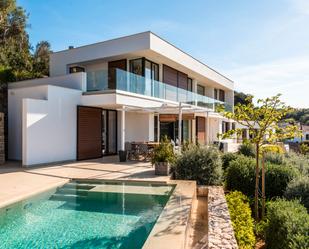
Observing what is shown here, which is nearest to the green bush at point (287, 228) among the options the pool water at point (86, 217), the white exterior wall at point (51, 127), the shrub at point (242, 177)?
the pool water at point (86, 217)

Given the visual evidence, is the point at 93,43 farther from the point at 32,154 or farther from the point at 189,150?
the point at 189,150

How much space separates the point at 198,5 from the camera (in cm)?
1263

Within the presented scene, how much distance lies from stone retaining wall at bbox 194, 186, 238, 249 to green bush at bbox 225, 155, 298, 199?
1207 mm

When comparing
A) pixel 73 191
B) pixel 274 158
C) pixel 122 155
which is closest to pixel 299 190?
pixel 274 158

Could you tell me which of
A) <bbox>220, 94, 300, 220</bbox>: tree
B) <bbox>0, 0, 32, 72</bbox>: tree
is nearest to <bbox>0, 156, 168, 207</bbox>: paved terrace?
<bbox>220, 94, 300, 220</bbox>: tree

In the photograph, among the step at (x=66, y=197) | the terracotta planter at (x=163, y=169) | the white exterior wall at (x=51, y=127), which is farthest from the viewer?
the white exterior wall at (x=51, y=127)

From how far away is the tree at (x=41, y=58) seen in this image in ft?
100

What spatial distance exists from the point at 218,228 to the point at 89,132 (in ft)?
38.6

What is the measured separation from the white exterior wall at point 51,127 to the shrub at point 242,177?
861cm

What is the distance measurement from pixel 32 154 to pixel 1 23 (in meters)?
21.3

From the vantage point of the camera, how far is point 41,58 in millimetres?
33594

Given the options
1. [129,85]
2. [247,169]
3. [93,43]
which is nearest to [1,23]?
[93,43]

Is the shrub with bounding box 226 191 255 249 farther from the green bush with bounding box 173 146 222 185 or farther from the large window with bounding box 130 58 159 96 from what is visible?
the large window with bounding box 130 58 159 96

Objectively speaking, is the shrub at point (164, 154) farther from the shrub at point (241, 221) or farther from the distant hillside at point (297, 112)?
the distant hillside at point (297, 112)
